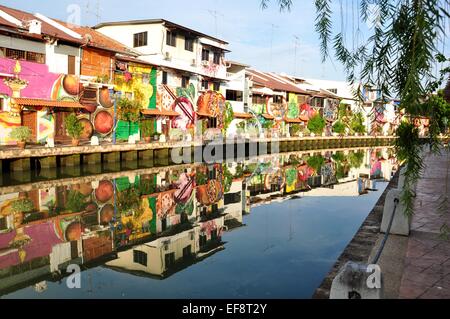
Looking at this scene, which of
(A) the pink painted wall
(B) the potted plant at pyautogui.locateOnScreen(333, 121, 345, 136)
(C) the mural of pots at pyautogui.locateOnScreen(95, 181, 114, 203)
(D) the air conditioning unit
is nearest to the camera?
(C) the mural of pots at pyautogui.locateOnScreen(95, 181, 114, 203)

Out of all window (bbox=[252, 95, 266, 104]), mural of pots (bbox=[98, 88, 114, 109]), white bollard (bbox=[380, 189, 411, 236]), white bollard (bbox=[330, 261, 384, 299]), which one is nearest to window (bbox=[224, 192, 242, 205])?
white bollard (bbox=[380, 189, 411, 236])

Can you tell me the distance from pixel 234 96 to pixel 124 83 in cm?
1496

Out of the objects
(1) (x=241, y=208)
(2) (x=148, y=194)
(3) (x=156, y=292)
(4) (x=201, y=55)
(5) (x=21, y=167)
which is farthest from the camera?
(4) (x=201, y=55)

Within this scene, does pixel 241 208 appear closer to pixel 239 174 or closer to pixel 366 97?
pixel 239 174

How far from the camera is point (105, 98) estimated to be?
25906mm

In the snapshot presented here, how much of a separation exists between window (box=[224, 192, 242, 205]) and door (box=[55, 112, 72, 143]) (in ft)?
37.8

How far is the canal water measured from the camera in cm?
773

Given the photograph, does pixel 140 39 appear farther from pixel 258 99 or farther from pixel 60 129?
pixel 258 99

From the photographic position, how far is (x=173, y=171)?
2370 centimetres

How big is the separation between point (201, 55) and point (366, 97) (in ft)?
107

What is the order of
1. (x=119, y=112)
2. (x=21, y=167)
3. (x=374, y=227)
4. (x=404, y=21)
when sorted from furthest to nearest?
1. (x=119, y=112)
2. (x=21, y=167)
3. (x=374, y=227)
4. (x=404, y=21)

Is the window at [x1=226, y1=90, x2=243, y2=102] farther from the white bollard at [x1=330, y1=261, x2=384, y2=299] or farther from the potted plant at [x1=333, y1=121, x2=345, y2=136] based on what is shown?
the white bollard at [x1=330, y1=261, x2=384, y2=299]

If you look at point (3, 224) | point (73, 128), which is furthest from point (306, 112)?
point (3, 224)
